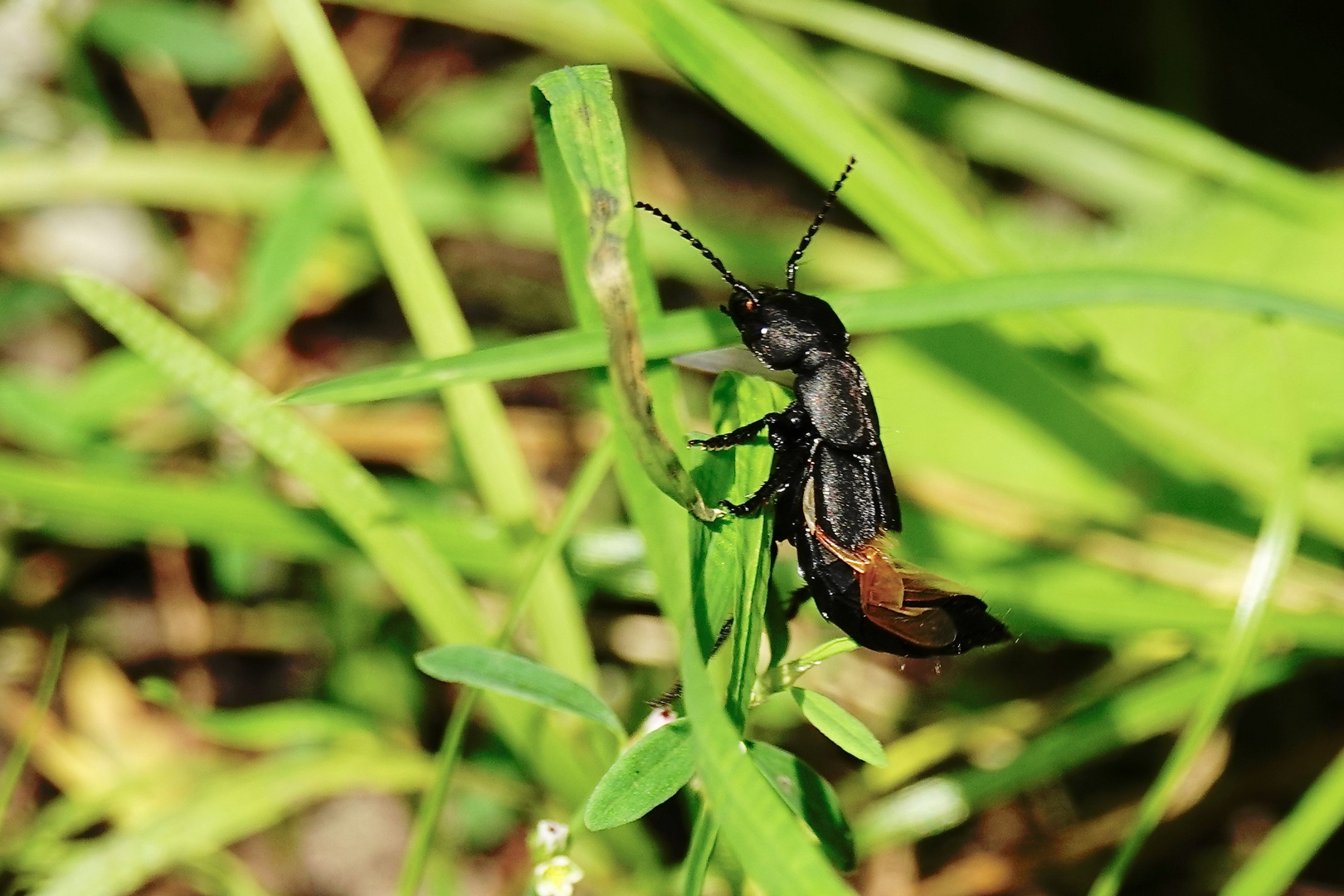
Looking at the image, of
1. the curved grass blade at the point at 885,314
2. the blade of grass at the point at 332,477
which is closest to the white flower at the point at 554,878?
the blade of grass at the point at 332,477

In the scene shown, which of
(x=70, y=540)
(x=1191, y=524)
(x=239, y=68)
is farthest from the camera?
(x=239, y=68)

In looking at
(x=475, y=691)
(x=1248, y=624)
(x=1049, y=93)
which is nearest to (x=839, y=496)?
(x=475, y=691)

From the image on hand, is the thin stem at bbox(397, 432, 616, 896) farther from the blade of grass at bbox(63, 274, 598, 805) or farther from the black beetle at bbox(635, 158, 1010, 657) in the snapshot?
the black beetle at bbox(635, 158, 1010, 657)

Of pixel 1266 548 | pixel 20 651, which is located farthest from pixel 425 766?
pixel 1266 548

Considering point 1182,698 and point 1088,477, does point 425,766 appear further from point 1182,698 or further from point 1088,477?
point 1088,477

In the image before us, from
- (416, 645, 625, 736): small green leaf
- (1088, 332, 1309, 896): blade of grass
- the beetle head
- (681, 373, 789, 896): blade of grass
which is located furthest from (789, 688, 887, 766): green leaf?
(1088, 332, 1309, 896): blade of grass

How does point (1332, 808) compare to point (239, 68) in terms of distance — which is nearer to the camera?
point (1332, 808)

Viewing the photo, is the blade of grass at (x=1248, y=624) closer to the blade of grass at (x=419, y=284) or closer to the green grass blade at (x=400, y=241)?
the blade of grass at (x=419, y=284)
